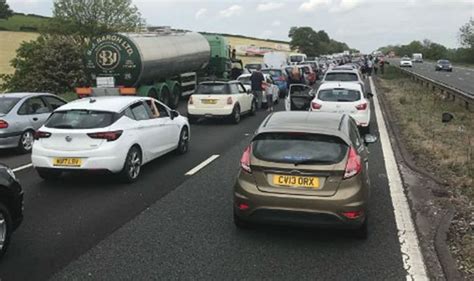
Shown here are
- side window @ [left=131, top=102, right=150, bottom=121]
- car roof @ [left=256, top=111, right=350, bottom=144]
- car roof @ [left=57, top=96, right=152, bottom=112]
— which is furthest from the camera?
side window @ [left=131, top=102, right=150, bottom=121]

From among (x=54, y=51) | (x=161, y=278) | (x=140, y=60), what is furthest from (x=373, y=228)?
(x=54, y=51)

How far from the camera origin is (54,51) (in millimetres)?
27391

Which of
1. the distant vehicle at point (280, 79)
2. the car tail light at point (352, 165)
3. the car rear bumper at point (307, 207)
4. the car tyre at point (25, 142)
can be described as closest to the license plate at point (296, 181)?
the car rear bumper at point (307, 207)

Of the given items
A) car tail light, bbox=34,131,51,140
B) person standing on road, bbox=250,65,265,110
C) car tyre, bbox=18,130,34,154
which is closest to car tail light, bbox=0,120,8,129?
car tyre, bbox=18,130,34,154

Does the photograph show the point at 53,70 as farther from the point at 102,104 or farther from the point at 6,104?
the point at 102,104

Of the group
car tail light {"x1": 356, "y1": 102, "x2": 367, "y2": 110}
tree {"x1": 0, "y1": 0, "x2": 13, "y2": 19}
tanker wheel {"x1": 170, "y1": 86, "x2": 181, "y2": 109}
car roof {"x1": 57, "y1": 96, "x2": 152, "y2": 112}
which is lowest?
tanker wheel {"x1": 170, "y1": 86, "x2": 181, "y2": 109}

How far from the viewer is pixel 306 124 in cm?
637

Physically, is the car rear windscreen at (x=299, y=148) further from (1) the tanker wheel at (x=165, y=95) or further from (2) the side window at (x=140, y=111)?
(1) the tanker wheel at (x=165, y=95)

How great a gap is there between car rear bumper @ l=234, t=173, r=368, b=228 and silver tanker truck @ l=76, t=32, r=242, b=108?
12295 mm

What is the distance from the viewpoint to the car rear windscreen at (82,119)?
28.9 feet

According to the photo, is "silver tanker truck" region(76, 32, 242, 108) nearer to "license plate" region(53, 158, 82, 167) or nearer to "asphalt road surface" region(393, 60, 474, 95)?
"license plate" region(53, 158, 82, 167)

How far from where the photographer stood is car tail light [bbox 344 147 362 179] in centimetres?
581

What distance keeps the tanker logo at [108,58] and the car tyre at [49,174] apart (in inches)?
430

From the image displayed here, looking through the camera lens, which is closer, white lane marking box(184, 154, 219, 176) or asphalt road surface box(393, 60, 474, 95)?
white lane marking box(184, 154, 219, 176)
